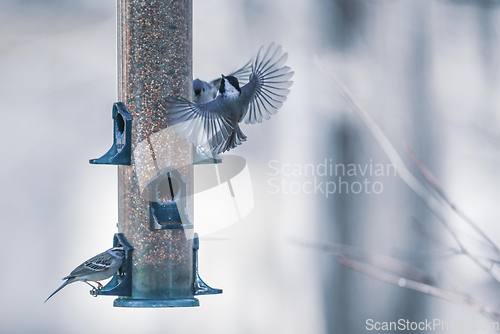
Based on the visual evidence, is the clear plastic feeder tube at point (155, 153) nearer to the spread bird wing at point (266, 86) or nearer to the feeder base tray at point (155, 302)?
the feeder base tray at point (155, 302)

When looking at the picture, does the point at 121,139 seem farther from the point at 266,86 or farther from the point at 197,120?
Answer: the point at 266,86

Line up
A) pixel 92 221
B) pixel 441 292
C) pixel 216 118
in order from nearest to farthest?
pixel 441 292
pixel 216 118
pixel 92 221

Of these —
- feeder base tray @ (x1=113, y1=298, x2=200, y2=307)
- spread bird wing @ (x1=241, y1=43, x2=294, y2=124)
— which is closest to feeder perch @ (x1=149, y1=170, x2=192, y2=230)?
feeder base tray @ (x1=113, y1=298, x2=200, y2=307)

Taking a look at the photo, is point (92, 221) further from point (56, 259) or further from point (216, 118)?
point (216, 118)

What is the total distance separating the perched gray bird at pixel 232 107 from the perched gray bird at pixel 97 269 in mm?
681

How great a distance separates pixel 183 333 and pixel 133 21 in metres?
3.86

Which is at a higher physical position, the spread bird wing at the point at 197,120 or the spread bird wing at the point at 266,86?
the spread bird wing at the point at 266,86

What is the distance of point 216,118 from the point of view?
9.84 ft

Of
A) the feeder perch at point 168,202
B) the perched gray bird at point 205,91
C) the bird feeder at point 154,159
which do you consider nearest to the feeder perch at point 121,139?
the bird feeder at point 154,159

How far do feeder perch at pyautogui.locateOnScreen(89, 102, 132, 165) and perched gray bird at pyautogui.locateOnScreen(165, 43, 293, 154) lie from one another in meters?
0.21

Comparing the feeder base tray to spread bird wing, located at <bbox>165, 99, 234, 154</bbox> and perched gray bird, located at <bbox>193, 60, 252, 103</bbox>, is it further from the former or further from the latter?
perched gray bird, located at <bbox>193, 60, 252, 103</bbox>

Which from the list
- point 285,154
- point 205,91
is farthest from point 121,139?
point 285,154

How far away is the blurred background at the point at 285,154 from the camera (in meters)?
5.95

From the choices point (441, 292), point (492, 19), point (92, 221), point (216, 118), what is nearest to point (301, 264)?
point (92, 221)
